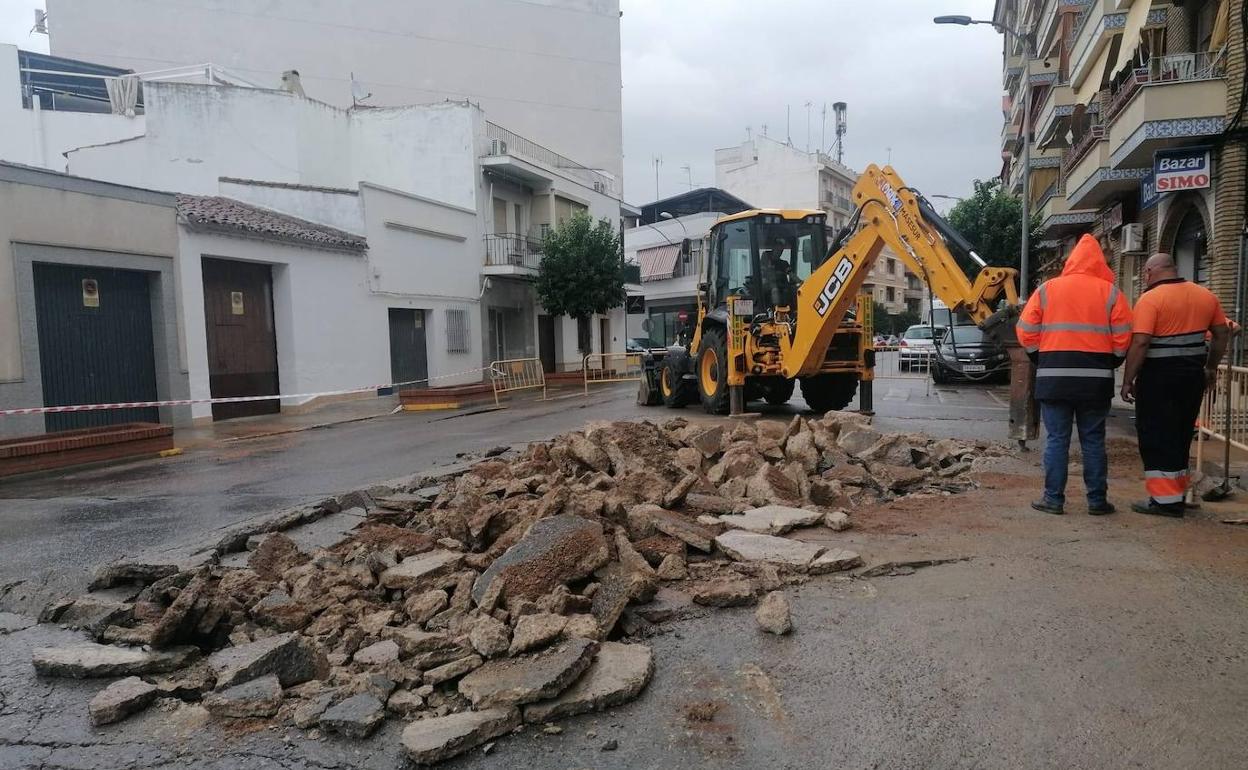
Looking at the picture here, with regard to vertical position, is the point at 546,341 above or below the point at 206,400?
above

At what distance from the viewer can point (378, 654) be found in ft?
10.5

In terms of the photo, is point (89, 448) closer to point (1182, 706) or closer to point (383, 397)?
point (383, 397)

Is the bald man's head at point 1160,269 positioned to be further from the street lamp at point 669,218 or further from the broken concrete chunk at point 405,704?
the street lamp at point 669,218

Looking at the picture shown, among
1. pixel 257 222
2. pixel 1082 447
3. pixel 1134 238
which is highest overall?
pixel 257 222

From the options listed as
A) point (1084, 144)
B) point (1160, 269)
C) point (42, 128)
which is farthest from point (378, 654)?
point (42, 128)

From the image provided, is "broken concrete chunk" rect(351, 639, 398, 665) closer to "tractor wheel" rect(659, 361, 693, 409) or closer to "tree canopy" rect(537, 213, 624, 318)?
"tractor wheel" rect(659, 361, 693, 409)

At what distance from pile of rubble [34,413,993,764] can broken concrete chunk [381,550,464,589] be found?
1cm

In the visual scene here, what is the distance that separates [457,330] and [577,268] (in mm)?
4437

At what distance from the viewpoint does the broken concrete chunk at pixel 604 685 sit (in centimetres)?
273

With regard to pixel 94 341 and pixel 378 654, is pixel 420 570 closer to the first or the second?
pixel 378 654

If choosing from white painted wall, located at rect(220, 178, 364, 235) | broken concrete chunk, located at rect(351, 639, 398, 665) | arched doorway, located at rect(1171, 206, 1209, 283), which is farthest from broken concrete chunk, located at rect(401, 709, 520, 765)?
white painted wall, located at rect(220, 178, 364, 235)

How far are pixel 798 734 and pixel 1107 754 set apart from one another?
0.95m

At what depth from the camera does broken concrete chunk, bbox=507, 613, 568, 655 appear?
3.05 metres

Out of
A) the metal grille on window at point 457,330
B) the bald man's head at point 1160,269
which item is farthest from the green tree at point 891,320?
the bald man's head at point 1160,269
